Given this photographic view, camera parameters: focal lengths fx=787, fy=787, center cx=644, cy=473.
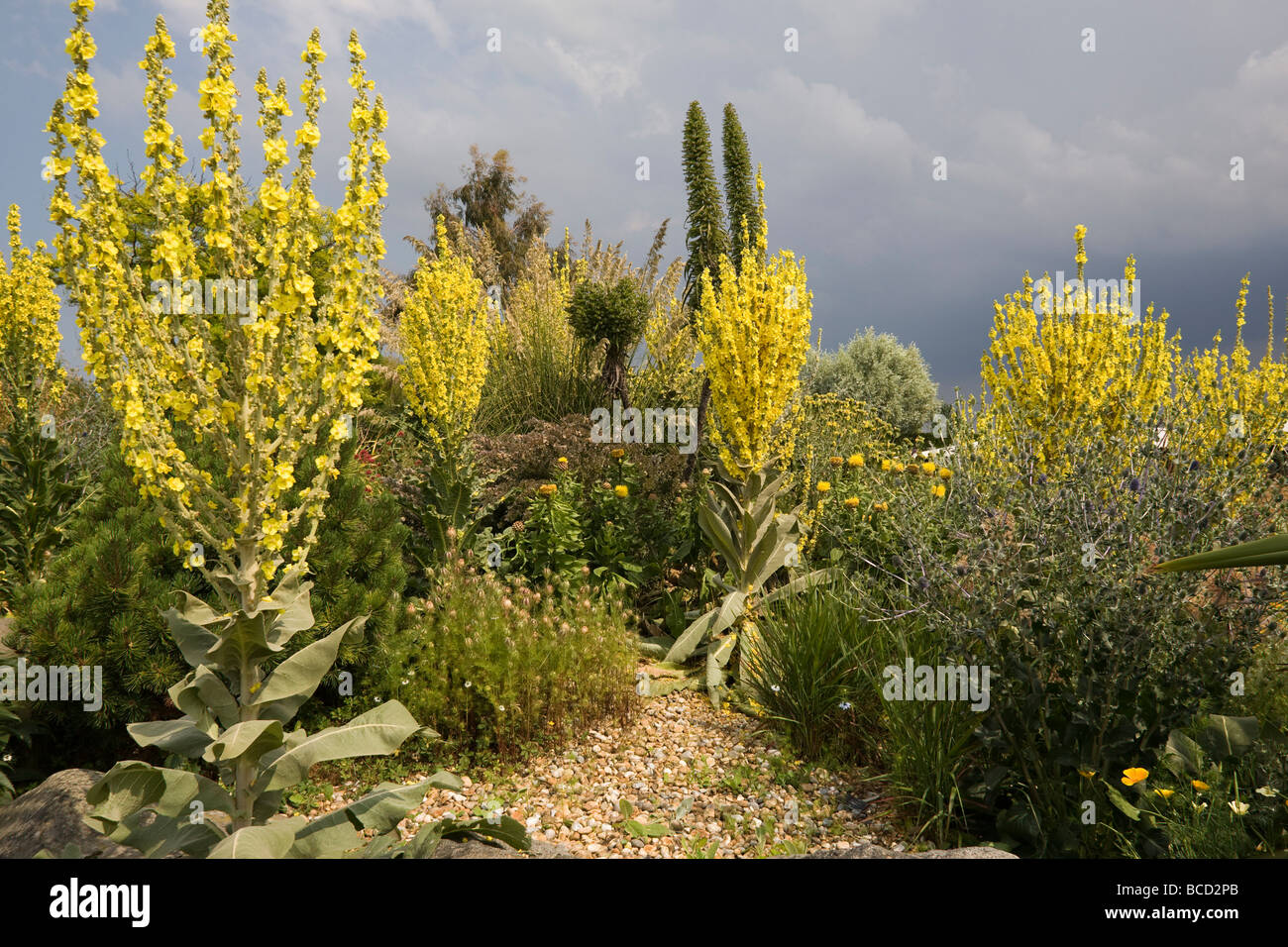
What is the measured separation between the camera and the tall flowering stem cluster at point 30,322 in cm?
823

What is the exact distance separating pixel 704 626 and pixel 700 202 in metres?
6.04

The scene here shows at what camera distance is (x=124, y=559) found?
4020 mm

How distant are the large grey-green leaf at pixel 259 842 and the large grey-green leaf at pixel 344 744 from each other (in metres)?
0.14

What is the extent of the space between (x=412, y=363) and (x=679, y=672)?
3.15 metres

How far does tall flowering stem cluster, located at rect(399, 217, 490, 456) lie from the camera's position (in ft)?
20.1

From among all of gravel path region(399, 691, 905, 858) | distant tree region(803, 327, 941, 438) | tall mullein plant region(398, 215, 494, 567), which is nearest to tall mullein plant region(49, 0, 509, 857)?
gravel path region(399, 691, 905, 858)

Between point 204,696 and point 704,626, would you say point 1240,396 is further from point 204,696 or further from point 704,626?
point 204,696

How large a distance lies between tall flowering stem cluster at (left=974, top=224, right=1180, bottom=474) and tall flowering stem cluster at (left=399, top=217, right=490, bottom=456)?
4.15m

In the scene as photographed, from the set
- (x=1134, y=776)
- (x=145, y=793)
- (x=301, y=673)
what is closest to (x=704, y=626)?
(x=1134, y=776)

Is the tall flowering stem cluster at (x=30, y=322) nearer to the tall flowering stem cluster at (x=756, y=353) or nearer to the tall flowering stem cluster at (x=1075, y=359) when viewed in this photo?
the tall flowering stem cluster at (x=756, y=353)

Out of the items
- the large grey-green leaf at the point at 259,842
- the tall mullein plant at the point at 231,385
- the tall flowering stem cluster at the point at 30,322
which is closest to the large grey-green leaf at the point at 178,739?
the tall mullein plant at the point at 231,385

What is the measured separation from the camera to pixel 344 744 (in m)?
2.54
